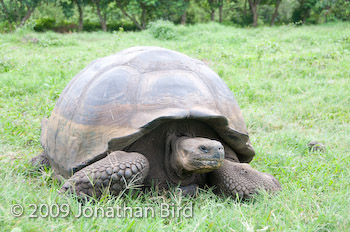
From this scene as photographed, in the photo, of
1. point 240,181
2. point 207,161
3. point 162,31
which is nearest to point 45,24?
point 162,31

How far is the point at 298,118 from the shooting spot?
427 cm

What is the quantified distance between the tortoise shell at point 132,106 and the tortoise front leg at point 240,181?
0.80ft

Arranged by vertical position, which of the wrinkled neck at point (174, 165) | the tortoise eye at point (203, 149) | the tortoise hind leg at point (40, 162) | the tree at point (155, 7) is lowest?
the tortoise hind leg at point (40, 162)

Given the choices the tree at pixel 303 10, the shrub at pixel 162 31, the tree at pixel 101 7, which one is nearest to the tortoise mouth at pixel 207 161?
the shrub at pixel 162 31

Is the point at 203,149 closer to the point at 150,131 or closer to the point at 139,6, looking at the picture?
the point at 150,131

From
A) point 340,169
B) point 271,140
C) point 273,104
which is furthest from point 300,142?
point 273,104

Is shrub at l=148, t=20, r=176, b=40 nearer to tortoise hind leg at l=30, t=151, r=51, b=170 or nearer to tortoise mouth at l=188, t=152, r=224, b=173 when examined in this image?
tortoise hind leg at l=30, t=151, r=51, b=170

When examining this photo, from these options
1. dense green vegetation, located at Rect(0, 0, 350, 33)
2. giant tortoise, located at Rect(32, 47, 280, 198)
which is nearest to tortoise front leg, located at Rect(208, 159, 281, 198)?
giant tortoise, located at Rect(32, 47, 280, 198)

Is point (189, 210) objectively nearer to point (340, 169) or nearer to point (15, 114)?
point (340, 169)

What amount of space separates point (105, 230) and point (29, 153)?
180cm

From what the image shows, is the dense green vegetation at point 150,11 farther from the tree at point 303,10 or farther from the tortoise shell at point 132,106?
the tortoise shell at point 132,106

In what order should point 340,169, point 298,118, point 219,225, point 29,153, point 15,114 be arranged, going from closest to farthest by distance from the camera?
point 219,225
point 340,169
point 29,153
point 15,114
point 298,118

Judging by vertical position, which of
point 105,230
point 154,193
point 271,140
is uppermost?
point 105,230

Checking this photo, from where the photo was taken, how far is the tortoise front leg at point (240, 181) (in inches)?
88.4
